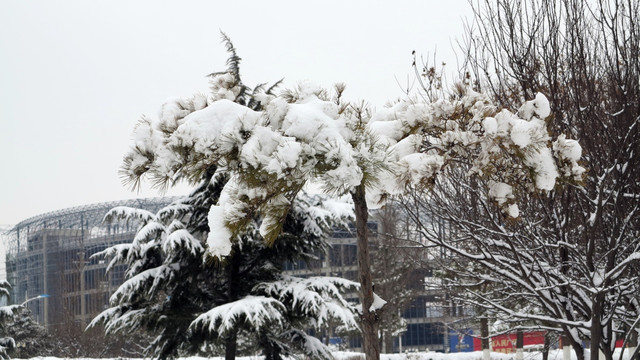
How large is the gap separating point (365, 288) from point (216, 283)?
9021 mm

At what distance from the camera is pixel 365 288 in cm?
558

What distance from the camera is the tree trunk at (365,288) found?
18.1 feet

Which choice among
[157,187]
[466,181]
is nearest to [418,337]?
[466,181]

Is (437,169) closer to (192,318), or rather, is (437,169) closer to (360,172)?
(360,172)

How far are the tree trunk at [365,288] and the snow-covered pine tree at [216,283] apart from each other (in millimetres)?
6579

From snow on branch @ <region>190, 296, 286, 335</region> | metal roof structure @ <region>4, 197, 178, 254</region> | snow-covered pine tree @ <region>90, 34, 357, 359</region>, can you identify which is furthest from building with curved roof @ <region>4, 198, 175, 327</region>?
snow on branch @ <region>190, 296, 286, 335</region>

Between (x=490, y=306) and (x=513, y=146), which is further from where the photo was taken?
(x=490, y=306)

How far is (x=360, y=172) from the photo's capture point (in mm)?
4773

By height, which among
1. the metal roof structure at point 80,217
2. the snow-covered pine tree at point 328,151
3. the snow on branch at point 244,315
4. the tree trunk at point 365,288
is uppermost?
the metal roof structure at point 80,217

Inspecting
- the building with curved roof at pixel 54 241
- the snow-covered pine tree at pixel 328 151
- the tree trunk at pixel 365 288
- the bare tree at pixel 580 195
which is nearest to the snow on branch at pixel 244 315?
the bare tree at pixel 580 195

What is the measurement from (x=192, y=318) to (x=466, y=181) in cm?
670

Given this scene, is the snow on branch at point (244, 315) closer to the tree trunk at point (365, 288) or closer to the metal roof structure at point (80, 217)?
the tree trunk at point (365, 288)

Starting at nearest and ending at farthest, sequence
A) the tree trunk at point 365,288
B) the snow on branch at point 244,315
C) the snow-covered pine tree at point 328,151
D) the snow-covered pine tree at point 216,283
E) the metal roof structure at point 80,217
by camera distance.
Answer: the snow-covered pine tree at point 328,151
the tree trunk at point 365,288
the snow on branch at point 244,315
the snow-covered pine tree at point 216,283
the metal roof structure at point 80,217

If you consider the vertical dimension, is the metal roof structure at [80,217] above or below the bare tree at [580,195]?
above
